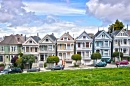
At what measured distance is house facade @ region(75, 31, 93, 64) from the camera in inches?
2923

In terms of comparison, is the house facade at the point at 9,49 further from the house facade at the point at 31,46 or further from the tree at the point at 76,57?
the tree at the point at 76,57

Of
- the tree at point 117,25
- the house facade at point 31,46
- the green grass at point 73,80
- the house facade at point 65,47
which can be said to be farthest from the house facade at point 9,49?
the green grass at point 73,80

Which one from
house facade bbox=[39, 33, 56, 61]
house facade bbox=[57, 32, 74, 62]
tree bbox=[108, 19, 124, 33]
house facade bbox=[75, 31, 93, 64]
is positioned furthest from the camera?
tree bbox=[108, 19, 124, 33]

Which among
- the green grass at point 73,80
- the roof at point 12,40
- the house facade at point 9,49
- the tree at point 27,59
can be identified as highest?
the roof at point 12,40

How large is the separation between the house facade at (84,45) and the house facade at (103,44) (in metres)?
2.18

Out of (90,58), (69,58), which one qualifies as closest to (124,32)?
(90,58)

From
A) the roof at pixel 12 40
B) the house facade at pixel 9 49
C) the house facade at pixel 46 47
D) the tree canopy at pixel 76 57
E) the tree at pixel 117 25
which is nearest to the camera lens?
the tree canopy at pixel 76 57

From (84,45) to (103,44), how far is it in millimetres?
5505

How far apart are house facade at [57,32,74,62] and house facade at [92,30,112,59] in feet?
23.1

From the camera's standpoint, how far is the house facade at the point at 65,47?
242ft

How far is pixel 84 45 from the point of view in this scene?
7450 centimetres

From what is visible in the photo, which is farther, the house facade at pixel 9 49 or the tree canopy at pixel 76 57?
the house facade at pixel 9 49

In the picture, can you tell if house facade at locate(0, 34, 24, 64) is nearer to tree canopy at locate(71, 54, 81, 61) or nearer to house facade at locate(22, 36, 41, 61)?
house facade at locate(22, 36, 41, 61)

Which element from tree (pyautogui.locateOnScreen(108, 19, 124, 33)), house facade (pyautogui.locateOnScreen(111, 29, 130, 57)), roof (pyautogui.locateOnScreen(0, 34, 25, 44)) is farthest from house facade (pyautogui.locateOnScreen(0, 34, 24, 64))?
tree (pyautogui.locateOnScreen(108, 19, 124, 33))
